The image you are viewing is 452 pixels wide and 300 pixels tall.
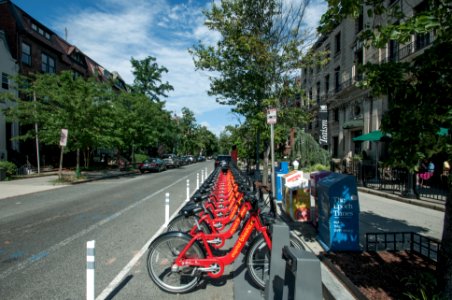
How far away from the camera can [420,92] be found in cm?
305

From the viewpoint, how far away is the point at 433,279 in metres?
3.39

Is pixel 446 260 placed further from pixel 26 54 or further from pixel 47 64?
pixel 47 64

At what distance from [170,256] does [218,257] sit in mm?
632

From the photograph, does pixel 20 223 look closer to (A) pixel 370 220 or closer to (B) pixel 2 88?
(A) pixel 370 220

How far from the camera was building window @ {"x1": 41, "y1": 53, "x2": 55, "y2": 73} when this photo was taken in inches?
1133

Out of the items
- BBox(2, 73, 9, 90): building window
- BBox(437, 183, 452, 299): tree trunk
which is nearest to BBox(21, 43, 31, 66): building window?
BBox(2, 73, 9, 90): building window

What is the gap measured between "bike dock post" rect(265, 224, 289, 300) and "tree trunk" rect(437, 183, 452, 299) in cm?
159

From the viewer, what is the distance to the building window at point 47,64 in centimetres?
2878

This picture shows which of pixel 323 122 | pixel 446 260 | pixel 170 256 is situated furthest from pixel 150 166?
pixel 446 260

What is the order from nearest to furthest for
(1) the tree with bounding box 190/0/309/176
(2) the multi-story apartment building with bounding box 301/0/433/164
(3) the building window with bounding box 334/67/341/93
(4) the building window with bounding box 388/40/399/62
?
(1) the tree with bounding box 190/0/309/176, (4) the building window with bounding box 388/40/399/62, (2) the multi-story apartment building with bounding box 301/0/433/164, (3) the building window with bounding box 334/67/341/93

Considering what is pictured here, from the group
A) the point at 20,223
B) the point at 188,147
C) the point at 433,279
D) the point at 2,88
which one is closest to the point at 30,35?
the point at 2,88

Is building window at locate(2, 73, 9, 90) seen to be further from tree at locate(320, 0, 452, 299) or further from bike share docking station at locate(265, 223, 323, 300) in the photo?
bike share docking station at locate(265, 223, 323, 300)

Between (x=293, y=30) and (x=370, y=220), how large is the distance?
24.0ft

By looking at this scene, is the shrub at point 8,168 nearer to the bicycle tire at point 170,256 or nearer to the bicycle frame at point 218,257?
the bicycle tire at point 170,256
